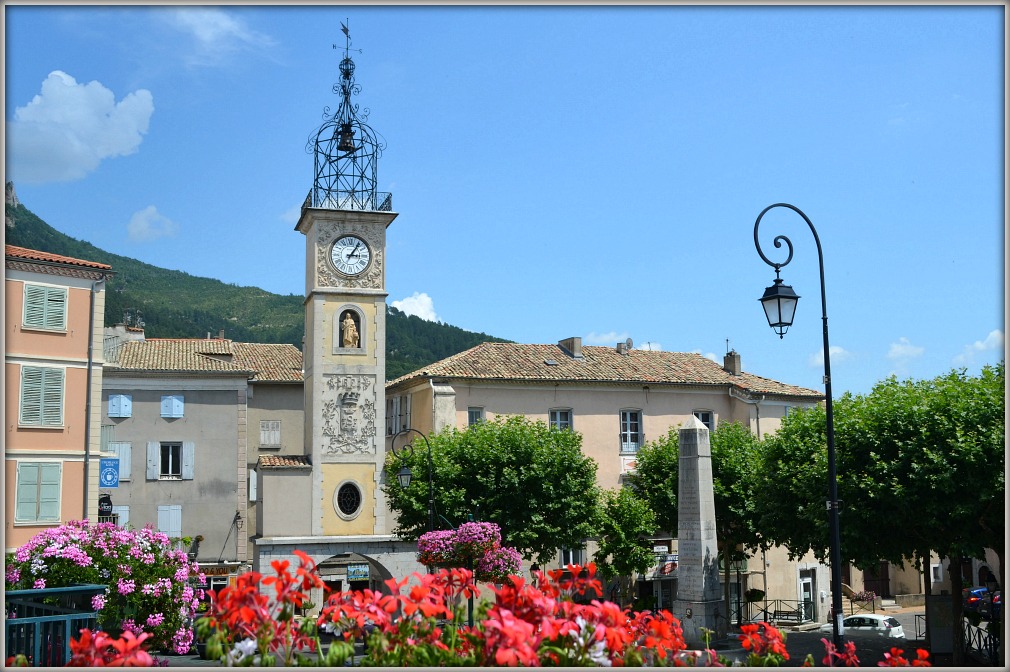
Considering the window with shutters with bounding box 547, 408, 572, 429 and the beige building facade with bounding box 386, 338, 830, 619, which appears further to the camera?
the window with shutters with bounding box 547, 408, 572, 429

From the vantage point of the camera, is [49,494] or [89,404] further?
[89,404]

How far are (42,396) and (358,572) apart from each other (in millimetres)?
16193

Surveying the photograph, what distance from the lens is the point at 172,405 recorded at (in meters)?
40.5

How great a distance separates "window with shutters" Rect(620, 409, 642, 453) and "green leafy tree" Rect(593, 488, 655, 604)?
497cm

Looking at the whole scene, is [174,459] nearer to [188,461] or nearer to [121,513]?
[188,461]

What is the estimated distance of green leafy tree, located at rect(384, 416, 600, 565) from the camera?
31.7 meters

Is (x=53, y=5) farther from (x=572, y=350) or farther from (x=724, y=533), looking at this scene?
(x=572, y=350)

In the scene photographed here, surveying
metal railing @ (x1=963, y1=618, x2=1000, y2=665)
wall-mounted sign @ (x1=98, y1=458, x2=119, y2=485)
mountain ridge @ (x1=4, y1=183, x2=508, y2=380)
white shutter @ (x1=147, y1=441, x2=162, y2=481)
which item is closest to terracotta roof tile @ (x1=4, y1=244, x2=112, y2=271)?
wall-mounted sign @ (x1=98, y1=458, x2=119, y2=485)

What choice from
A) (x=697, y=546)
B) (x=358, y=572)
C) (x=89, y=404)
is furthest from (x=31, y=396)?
(x=697, y=546)

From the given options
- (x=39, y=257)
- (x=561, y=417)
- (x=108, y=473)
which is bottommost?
(x=108, y=473)

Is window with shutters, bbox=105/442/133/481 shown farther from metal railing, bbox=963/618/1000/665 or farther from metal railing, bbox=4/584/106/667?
metal railing, bbox=4/584/106/667

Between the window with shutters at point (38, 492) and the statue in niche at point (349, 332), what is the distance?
39.9 feet

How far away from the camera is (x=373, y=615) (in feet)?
18.1

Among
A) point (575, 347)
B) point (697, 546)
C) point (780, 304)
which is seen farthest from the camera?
point (575, 347)
